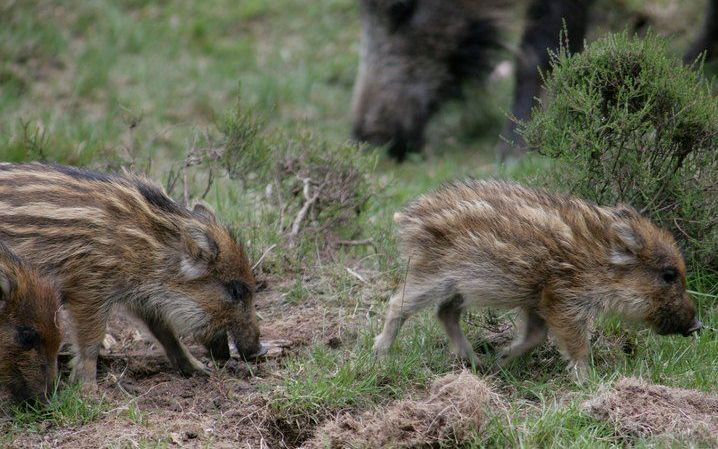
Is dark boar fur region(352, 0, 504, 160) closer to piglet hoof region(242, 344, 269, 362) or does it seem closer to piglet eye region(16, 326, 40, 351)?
piglet hoof region(242, 344, 269, 362)

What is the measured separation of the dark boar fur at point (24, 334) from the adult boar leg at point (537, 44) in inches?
200

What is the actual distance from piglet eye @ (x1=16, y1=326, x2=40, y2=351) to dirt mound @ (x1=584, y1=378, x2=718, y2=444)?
97.0 inches

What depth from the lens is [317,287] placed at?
618 cm

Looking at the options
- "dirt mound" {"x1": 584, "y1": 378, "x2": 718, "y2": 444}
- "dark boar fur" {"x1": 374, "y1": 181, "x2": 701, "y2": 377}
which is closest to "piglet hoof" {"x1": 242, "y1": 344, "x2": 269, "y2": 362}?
"dark boar fur" {"x1": 374, "y1": 181, "x2": 701, "y2": 377}

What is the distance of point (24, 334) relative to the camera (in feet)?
15.8

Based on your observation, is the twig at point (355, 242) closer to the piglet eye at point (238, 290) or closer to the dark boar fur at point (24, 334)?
the piglet eye at point (238, 290)

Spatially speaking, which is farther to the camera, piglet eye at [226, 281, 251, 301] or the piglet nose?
piglet eye at [226, 281, 251, 301]

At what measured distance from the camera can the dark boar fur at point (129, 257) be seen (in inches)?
201

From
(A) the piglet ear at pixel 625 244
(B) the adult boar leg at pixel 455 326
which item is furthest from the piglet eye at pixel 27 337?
(A) the piglet ear at pixel 625 244

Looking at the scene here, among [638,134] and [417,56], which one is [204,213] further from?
[417,56]

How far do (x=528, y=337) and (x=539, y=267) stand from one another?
423 millimetres

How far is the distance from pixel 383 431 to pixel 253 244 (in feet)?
7.49

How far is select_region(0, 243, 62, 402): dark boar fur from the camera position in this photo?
4.79m

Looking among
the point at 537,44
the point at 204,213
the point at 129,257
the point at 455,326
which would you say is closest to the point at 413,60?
the point at 537,44
